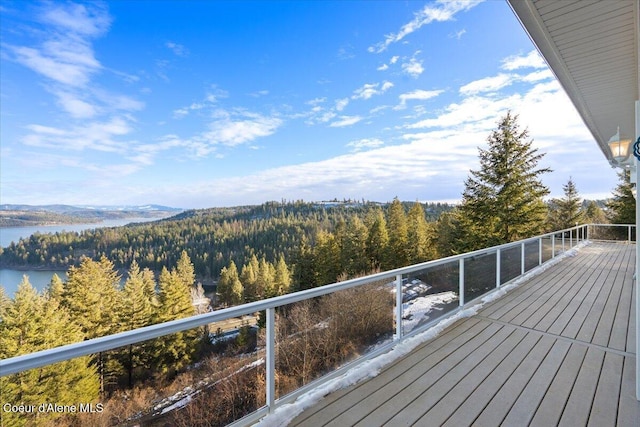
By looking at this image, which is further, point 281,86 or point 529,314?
point 281,86

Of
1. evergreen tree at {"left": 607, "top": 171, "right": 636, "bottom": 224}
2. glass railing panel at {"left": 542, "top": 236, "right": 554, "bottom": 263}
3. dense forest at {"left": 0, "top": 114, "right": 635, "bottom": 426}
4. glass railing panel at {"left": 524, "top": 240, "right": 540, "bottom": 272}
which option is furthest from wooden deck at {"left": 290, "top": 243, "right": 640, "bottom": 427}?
evergreen tree at {"left": 607, "top": 171, "right": 636, "bottom": 224}

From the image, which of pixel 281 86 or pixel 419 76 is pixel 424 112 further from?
pixel 281 86

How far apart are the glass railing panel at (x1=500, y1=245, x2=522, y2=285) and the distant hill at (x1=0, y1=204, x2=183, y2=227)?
228 ft

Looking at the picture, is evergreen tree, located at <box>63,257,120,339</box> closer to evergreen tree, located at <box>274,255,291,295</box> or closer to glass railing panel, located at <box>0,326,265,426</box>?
evergreen tree, located at <box>274,255,291,295</box>

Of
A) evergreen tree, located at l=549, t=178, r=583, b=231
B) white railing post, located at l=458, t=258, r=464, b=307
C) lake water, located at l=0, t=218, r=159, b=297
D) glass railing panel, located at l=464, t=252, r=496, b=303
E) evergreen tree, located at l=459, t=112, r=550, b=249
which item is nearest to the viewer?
white railing post, located at l=458, t=258, r=464, b=307

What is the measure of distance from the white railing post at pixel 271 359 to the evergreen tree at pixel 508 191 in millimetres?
16110

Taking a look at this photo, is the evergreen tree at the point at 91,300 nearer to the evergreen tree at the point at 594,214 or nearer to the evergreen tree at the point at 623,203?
the evergreen tree at the point at 623,203

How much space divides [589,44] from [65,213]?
108 m

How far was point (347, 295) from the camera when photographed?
2664mm

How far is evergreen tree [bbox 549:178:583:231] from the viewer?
Answer: 24.9 metres

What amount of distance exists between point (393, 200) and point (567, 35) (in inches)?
1306

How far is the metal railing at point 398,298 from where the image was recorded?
129 cm

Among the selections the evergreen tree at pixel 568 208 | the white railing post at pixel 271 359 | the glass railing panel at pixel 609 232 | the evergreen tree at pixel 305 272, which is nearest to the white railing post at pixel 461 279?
the white railing post at pixel 271 359

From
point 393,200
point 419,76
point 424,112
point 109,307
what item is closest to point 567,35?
point 419,76
